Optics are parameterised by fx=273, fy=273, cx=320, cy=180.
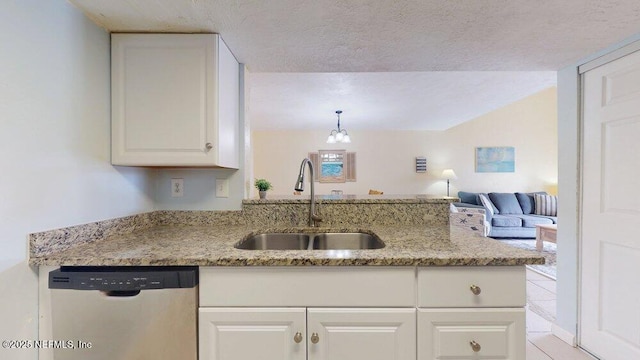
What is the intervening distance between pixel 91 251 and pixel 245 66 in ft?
4.22

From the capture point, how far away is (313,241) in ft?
5.25

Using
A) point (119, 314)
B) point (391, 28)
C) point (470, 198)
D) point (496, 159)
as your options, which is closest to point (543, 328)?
point (391, 28)

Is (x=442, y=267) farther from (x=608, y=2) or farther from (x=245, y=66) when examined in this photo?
(x=245, y=66)

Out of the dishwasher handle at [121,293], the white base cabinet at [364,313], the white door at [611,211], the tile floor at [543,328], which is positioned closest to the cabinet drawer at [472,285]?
the white base cabinet at [364,313]

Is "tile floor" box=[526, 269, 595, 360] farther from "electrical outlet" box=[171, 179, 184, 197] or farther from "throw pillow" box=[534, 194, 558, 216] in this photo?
"throw pillow" box=[534, 194, 558, 216]

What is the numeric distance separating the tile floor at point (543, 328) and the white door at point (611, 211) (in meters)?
0.13

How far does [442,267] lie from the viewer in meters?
1.00

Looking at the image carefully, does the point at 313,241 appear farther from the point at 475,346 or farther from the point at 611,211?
the point at 611,211

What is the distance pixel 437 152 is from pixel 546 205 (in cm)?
217

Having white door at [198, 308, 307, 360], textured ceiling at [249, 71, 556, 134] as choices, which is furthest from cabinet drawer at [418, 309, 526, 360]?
textured ceiling at [249, 71, 556, 134]

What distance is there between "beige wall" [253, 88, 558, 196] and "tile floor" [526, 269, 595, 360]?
3154mm

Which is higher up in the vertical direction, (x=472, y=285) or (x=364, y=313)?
(x=472, y=285)

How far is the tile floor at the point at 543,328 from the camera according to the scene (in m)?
1.83

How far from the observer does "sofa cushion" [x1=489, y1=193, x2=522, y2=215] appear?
17.0 ft
